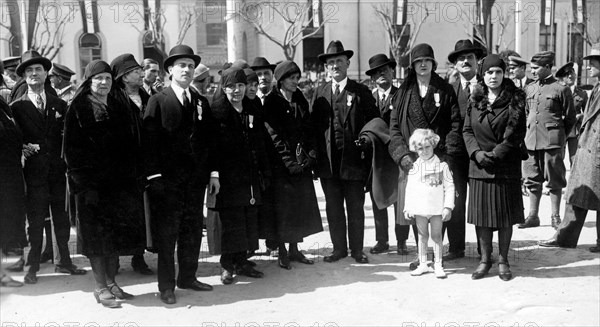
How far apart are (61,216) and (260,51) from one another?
2503 centimetres

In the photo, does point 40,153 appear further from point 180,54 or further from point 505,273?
point 505,273

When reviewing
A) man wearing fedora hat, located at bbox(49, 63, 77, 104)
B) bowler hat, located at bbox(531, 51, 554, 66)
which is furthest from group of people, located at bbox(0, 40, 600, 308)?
bowler hat, located at bbox(531, 51, 554, 66)

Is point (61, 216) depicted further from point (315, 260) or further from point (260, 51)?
point (260, 51)

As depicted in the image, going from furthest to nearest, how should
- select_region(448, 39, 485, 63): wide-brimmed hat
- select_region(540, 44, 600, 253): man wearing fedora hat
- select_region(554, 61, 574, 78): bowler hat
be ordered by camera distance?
select_region(554, 61, 574, 78): bowler hat
select_region(540, 44, 600, 253): man wearing fedora hat
select_region(448, 39, 485, 63): wide-brimmed hat

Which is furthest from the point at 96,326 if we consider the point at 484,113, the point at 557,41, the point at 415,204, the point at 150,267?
the point at 557,41

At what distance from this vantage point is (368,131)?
619 cm

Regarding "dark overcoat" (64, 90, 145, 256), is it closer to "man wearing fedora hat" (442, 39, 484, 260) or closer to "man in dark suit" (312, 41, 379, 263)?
"man in dark suit" (312, 41, 379, 263)

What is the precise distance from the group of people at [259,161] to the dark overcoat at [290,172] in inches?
0.5

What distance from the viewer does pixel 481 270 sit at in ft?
18.4

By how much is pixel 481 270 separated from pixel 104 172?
340cm

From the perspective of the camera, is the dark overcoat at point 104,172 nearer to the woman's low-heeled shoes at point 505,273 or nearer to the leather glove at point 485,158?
the leather glove at point 485,158

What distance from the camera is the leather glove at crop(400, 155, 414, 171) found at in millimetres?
5777

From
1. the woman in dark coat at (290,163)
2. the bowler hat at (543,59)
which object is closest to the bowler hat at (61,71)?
the woman in dark coat at (290,163)

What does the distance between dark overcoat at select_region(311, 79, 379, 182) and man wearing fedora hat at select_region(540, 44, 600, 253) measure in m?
2.22
